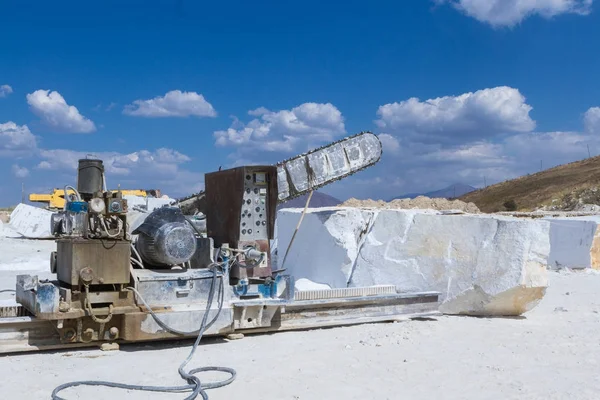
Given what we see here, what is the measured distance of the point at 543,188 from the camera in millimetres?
41188

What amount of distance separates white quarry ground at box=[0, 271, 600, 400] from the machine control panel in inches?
44.9

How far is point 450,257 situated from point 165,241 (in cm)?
393

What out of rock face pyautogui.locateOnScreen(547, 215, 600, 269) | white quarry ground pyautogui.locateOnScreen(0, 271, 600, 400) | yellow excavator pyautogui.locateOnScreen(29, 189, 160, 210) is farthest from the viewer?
yellow excavator pyautogui.locateOnScreen(29, 189, 160, 210)

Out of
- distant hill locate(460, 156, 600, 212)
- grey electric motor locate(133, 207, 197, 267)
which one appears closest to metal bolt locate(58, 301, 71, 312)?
grey electric motor locate(133, 207, 197, 267)

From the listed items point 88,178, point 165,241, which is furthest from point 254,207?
point 88,178

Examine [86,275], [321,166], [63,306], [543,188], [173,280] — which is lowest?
[63,306]

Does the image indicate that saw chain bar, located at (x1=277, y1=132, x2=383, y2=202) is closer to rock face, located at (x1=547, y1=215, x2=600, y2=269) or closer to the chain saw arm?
the chain saw arm

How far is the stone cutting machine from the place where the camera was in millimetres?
5797

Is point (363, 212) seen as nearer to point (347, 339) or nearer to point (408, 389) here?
point (347, 339)

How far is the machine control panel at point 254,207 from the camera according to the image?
22.8 ft

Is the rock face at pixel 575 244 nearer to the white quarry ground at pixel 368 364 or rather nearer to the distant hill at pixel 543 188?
the white quarry ground at pixel 368 364

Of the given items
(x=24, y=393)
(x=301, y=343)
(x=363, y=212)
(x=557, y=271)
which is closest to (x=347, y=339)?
(x=301, y=343)

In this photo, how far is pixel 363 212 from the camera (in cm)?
1067

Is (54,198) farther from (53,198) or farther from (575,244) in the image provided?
(575,244)
